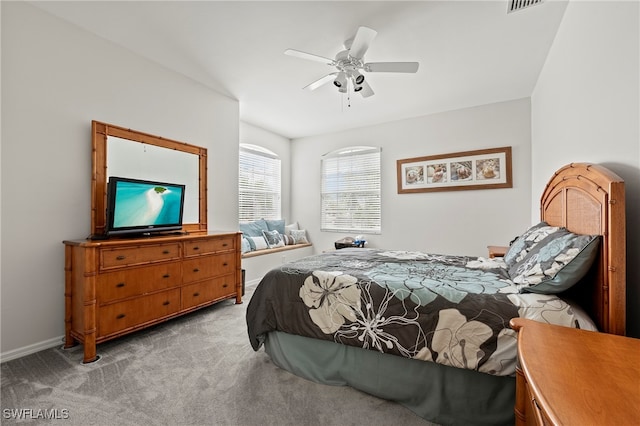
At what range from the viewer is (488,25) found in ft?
7.92

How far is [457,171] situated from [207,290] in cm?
390

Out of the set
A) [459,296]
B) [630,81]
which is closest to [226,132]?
[459,296]

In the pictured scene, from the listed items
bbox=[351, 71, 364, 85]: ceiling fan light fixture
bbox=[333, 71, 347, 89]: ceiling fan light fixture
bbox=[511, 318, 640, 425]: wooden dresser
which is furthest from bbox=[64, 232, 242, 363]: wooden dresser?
bbox=[511, 318, 640, 425]: wooden dresser

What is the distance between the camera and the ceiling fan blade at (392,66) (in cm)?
243

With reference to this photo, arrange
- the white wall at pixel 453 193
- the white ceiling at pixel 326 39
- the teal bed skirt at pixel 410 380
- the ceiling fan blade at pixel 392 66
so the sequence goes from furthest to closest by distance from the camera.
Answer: the white wall at pixel 453 193 < the ceiling fan blade at pixel 392 66 < the white ceiling at pixel 326 39 < the teal bed skirt at pixel 410 380

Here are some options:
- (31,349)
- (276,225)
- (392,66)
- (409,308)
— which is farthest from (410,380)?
(276,225)

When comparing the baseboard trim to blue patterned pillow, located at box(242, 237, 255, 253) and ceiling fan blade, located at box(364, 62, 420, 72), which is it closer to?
blue patterned pillow, located at box(242, 237, 255, 253)

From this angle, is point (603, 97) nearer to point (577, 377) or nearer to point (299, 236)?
point (577, 377)

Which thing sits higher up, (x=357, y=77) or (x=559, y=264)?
(x=357, y=77)

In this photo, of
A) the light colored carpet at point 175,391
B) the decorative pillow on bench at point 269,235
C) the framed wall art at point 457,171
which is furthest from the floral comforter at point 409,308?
the decorative pillow on bench at point 269,235

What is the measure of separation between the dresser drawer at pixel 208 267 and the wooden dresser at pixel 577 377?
111 inches

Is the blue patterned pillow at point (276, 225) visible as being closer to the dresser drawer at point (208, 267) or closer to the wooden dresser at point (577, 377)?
the dresser drawer at point (208, 267)

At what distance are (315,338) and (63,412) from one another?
1.51 m

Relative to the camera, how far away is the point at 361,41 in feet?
7.39
